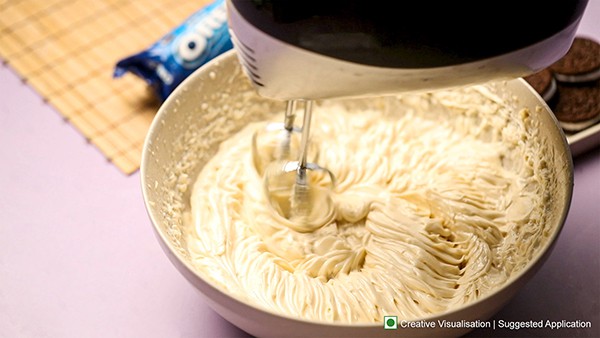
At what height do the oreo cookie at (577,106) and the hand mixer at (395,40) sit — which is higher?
the hand mixer at (395,40)

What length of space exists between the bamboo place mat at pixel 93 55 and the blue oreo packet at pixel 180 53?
51 mm

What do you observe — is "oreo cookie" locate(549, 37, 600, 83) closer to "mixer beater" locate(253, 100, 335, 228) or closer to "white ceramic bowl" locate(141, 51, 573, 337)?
"white ceramic bowl" locate(141, 51, 573, 337)

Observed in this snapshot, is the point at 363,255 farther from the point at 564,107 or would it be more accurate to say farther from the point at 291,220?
the point at 564,107

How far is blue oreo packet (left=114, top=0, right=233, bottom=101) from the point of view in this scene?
1274 millimetres

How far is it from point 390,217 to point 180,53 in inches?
19.1

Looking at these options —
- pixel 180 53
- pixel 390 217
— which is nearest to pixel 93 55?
pixel 180 53

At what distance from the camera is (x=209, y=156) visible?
115 centimetres

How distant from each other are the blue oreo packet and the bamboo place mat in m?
0.05

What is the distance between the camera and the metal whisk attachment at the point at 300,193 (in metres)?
1.04

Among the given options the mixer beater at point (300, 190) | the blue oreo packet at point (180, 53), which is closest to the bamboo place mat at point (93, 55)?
the blue oreo packet at point (180, 53)

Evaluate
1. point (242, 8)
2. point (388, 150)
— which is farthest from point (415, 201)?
point (242, 8)

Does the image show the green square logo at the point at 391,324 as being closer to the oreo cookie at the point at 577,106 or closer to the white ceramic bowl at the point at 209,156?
the white ceramic bowl at the point at 209,156

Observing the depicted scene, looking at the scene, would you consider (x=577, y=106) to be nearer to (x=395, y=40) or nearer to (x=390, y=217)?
(x=390, y=217)

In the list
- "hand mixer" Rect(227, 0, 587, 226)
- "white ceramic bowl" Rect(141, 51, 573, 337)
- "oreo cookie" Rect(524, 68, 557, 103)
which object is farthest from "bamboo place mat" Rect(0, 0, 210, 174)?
"oreo cookie" Rect(524, 68, 557, 103)
